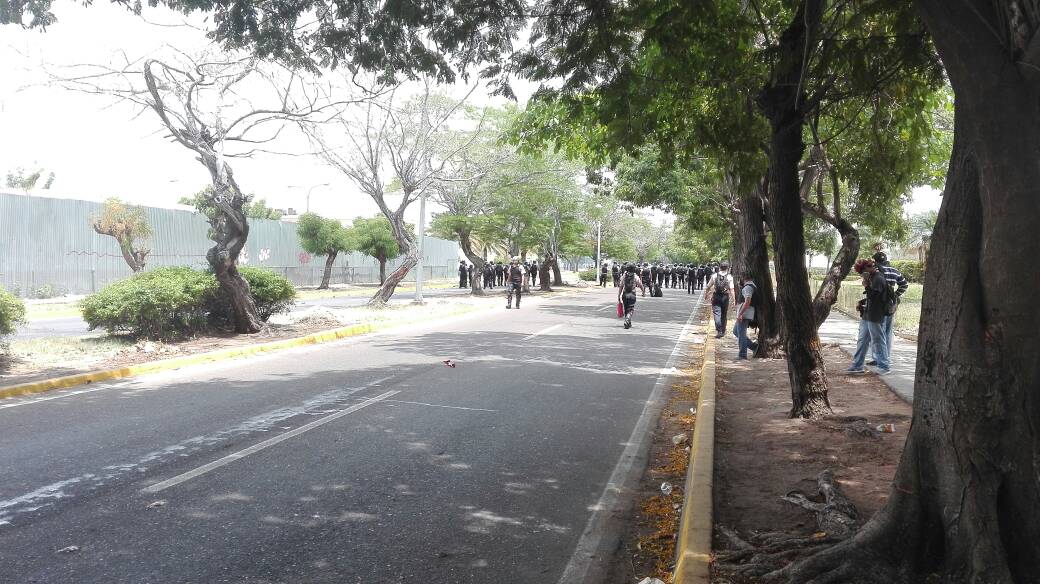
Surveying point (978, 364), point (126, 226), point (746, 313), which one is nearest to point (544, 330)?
point (746, 313)

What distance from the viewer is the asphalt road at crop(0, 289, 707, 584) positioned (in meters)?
4.11

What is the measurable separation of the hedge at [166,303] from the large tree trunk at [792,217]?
415 inches

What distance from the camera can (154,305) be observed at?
1275 centimetres

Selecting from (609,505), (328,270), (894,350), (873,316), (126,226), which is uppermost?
(126,226)

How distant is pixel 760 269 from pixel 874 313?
2.61m

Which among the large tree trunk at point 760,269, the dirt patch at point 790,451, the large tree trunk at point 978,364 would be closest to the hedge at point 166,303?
the dirt patch at point 790,451

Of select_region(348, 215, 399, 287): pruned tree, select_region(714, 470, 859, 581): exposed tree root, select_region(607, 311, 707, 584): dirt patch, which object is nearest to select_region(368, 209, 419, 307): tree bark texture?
select_region(607, 311, 707, 584): dirt patch

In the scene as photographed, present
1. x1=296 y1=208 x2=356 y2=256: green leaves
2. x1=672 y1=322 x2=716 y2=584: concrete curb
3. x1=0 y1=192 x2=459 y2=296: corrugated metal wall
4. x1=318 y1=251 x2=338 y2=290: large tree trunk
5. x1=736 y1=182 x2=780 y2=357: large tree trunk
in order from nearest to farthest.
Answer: x1=672 y1=322 x2=716 y2=584: concrete curb, x1=736 y1=182 x2=780 y2=357: large tree trunk, x1=0 y1=192 x2=459 y2=296: corrugated metal wall, x1=296 y1=208 x2=356 y2=256: green leaves, x1=318 y1=251 x2=338 y2=290: large tree trunk

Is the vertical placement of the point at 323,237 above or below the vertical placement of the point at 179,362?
above

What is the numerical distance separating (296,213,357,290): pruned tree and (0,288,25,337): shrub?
33296 mm

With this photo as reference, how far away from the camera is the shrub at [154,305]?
12.5 m

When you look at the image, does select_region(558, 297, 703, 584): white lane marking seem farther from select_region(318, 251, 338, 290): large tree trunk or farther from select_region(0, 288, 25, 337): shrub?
select_region(318, 251, 338, 290): large tree trunk

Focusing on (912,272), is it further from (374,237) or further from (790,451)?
(790,451)

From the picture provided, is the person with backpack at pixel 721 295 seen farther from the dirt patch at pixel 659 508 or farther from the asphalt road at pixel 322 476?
the dirt patch at pixel 659 508
